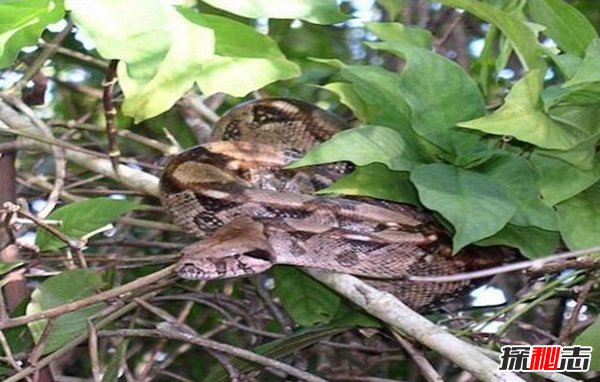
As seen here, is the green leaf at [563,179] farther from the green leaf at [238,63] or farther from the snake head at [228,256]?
the snake head at [228,256]

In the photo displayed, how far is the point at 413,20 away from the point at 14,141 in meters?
1.64

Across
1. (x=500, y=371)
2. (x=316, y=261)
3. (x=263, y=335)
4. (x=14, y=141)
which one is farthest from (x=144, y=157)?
(x=500, y=371)

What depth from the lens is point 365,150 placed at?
2252 millimetres

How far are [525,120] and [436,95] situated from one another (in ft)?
0.74

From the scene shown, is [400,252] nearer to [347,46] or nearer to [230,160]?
[230,160]

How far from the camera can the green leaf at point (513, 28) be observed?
2.38m

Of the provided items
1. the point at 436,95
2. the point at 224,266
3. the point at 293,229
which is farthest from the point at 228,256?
the point at 436,95

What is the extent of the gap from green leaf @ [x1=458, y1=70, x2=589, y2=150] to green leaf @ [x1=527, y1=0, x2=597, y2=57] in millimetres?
367

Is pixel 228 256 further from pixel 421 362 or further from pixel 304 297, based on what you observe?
pixel 421 362

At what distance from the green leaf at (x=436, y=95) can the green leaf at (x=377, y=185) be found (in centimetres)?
14

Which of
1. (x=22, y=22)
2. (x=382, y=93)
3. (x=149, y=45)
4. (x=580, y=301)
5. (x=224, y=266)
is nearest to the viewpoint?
(x=149, y=45)

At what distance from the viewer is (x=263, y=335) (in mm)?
3105

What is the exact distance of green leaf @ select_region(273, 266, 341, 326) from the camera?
9.11 ft

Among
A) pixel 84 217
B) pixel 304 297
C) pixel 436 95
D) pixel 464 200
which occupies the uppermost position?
pixel 436 95
